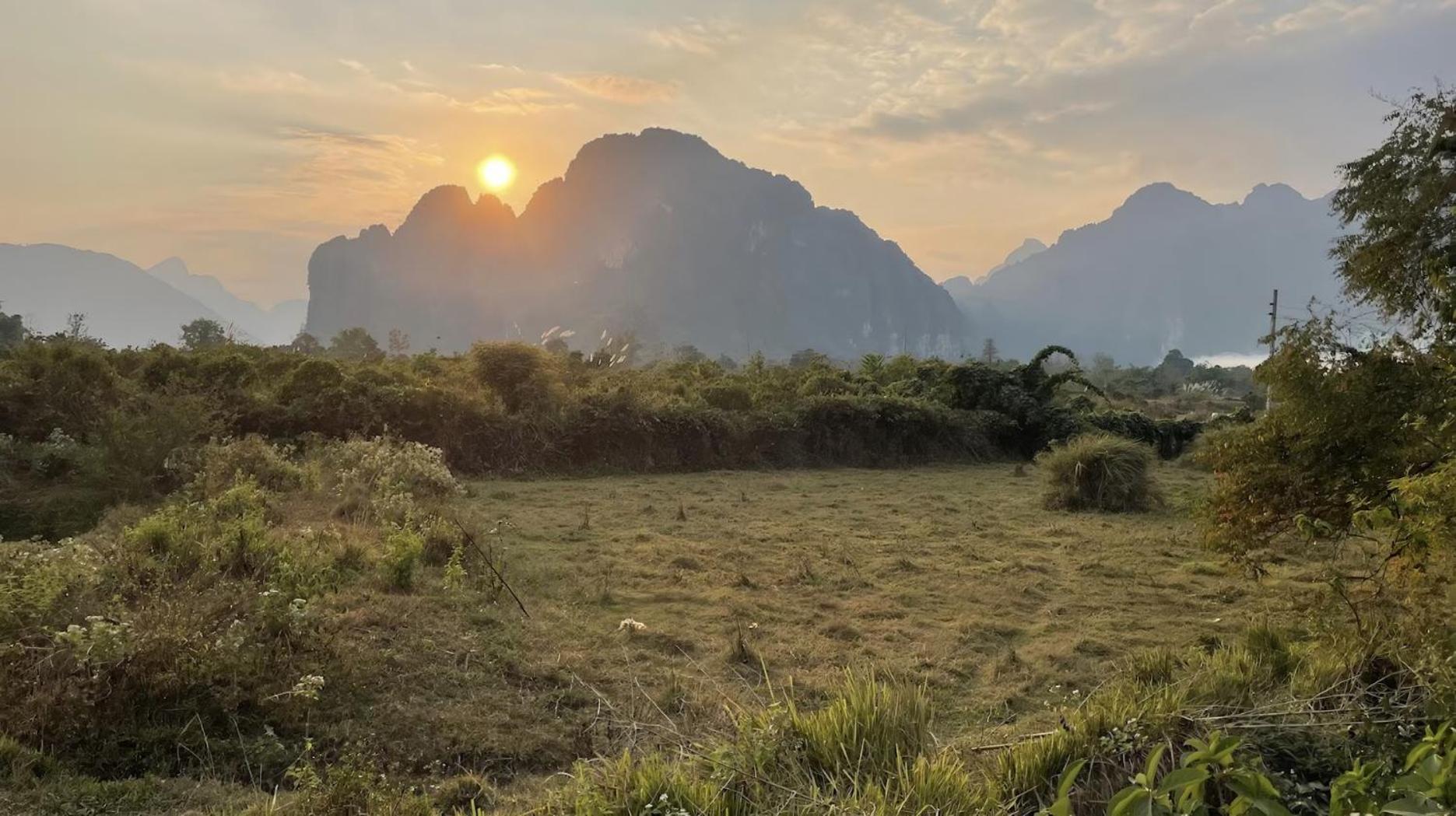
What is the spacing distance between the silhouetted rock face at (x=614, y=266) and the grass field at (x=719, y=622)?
421 ft

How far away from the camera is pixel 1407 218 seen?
275 inches

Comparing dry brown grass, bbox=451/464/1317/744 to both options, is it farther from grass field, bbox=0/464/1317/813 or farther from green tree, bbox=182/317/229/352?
green tree, bbox=182/317/229/352

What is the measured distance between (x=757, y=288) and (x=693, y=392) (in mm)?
167908

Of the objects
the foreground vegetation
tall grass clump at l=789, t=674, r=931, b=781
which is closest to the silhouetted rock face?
the foreground vegetation

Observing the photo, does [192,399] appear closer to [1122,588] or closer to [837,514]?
[837,514]

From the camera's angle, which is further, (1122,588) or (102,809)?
(1122,588)

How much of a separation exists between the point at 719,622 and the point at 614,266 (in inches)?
6692

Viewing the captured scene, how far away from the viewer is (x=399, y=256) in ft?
547

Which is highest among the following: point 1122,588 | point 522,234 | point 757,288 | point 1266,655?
point 522,234

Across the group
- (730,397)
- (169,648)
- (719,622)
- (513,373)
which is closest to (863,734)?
(169,648)

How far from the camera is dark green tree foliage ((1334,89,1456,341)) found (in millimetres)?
6306

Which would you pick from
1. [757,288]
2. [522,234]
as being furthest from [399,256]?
[757,288]

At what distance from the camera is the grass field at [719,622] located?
3.69 metres

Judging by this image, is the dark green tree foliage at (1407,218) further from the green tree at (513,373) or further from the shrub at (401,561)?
the green tree at (513,373)
